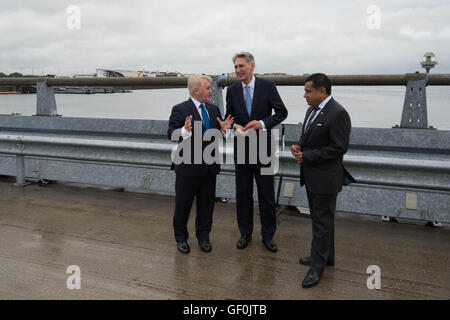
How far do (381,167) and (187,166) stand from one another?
6.84 ft

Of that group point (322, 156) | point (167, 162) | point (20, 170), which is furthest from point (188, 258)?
point (20, 170)

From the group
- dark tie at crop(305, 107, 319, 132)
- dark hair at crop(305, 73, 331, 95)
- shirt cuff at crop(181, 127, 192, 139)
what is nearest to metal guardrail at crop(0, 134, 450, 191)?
shirt cuff at crop(181, 127, 192, 139)

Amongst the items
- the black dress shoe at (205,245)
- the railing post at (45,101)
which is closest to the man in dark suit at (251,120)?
the black dress shoe at (205,245)

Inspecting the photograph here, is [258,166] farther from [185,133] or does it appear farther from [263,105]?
[185,133]

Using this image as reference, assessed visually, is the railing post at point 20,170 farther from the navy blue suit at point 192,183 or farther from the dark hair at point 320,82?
the dark hair at point 320,82

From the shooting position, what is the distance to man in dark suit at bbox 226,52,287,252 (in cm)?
412

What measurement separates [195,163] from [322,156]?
1.26 metres

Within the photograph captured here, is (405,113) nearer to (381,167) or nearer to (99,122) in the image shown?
(381,167)

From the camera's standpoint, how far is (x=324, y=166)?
3.51 meters

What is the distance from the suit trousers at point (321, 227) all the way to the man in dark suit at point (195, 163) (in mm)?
1096

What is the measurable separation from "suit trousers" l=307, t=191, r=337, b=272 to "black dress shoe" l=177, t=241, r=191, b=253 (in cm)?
Answer: 123

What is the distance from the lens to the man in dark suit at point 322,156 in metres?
3.38
